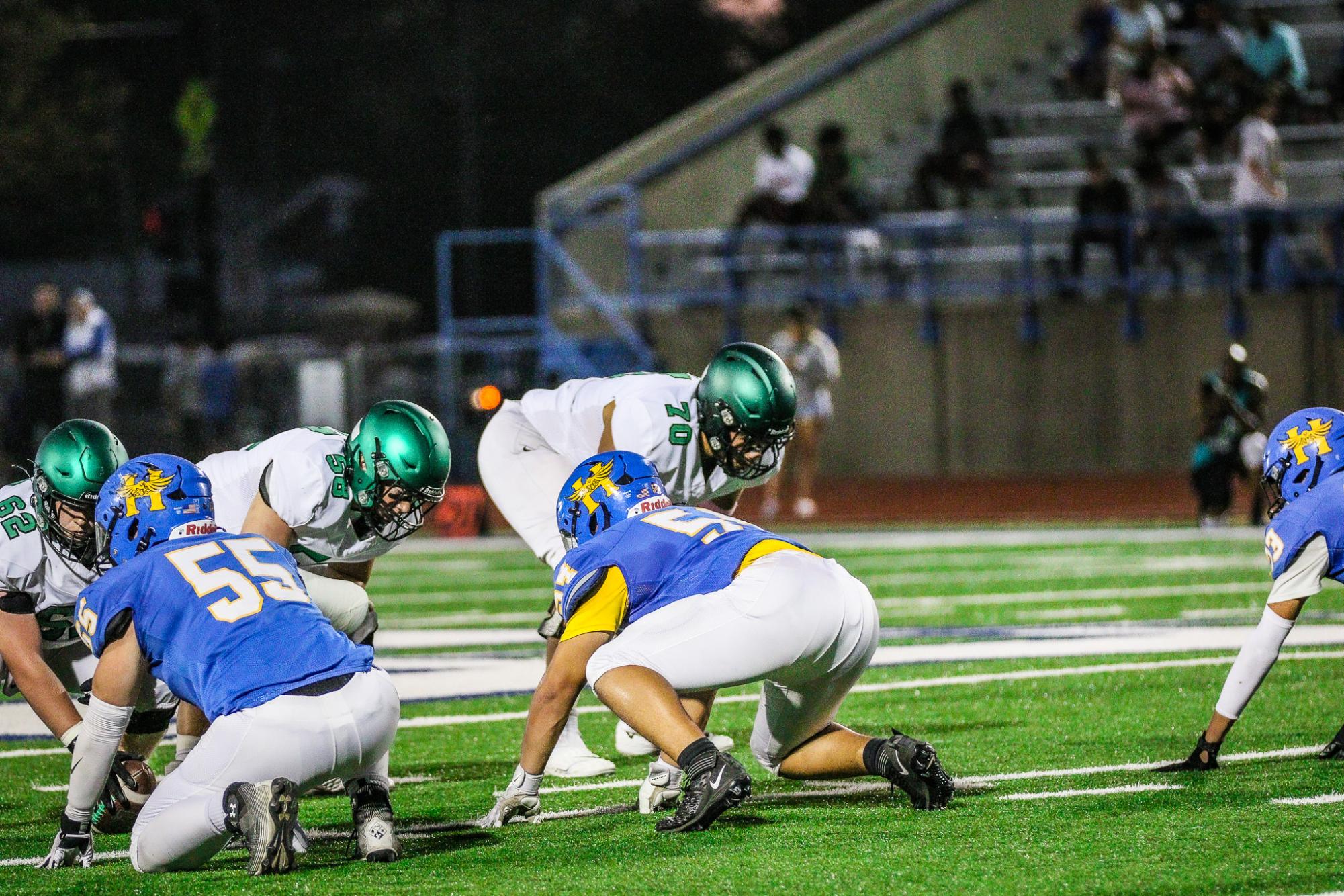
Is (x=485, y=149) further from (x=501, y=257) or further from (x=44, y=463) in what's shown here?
(x=44, y=463)

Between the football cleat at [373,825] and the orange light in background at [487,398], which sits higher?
the orange light in background at [487,398]

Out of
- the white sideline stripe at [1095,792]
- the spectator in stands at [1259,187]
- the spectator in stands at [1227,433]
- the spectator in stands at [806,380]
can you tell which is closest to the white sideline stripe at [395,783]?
the white sideline stripe at [1095,792]

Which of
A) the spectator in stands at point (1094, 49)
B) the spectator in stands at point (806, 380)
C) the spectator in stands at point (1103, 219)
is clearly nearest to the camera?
the spectator in stands at point (806, 380)

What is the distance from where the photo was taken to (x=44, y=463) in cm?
623

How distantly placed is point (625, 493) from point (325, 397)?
45.5 feet

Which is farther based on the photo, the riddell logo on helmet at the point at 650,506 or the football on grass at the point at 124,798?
the football on grass at the point at 124,798

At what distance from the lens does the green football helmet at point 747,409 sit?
6461 mm

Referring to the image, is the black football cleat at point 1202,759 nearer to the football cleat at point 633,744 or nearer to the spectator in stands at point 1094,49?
the football cleat at point 633,744

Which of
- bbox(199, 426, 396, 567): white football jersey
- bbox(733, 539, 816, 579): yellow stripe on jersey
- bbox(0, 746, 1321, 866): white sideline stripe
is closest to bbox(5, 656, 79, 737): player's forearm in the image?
bbox(0, 746, 1321, 866): white sideline stripe

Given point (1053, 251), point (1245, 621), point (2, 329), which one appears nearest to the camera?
point (1245, 621)

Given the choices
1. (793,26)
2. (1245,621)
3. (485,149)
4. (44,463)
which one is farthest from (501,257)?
(44,463)

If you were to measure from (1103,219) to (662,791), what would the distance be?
14.5m

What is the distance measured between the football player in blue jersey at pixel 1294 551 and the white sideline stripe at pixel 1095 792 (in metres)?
0.28

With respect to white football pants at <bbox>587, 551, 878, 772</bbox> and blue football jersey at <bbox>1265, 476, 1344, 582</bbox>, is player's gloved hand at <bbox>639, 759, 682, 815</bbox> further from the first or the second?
blue football jersey at <bbox>1265, 476, 1344, 582</bbox>
